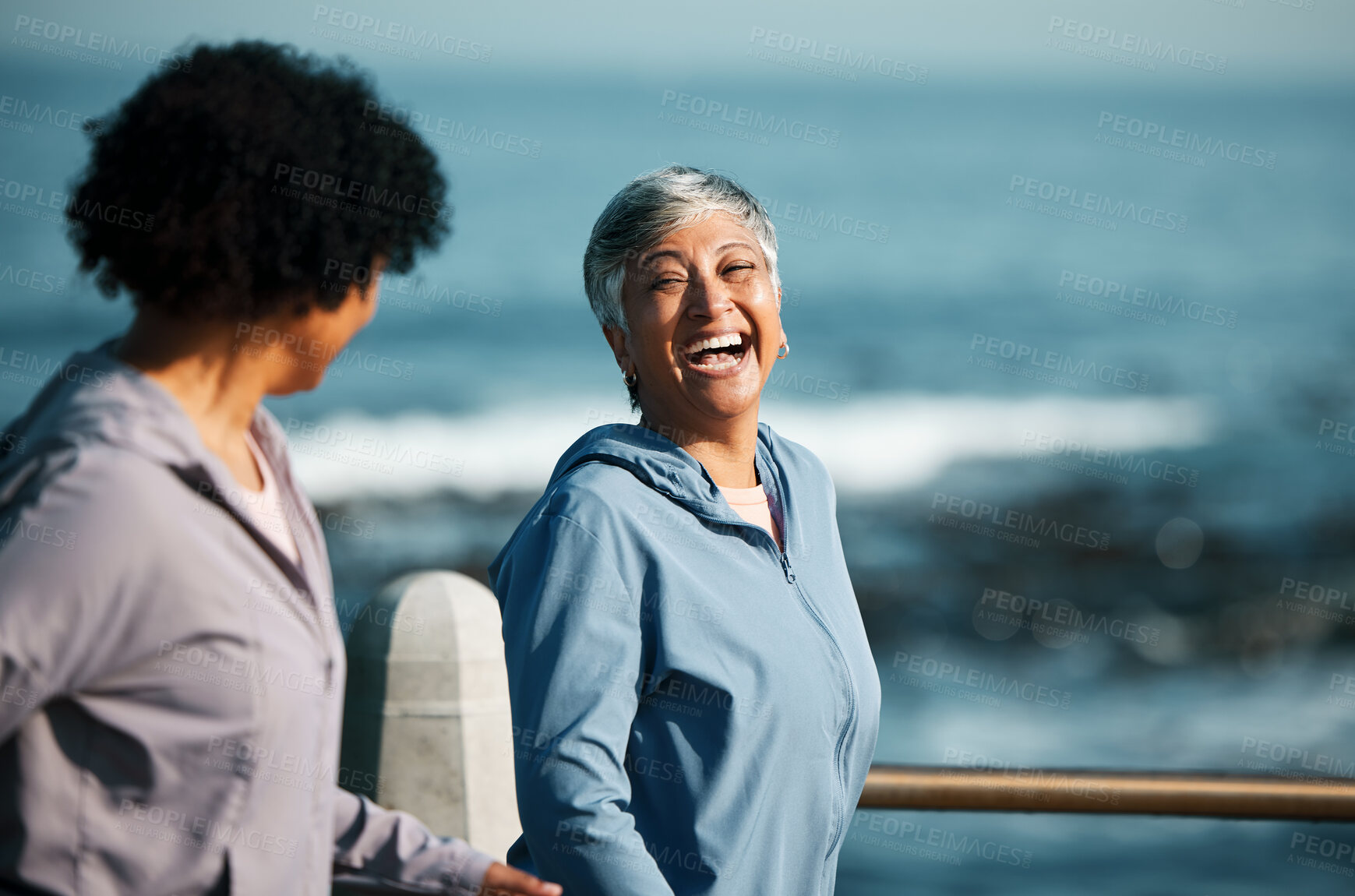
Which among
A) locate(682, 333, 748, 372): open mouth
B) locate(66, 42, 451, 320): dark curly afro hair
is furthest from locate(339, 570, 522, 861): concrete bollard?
locate(66, 42, 451, 320): dark curly afro hair

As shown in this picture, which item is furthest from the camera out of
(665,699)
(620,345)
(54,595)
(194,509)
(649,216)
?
(620,345)

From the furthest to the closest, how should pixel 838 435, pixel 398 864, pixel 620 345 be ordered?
1. pixel 838 435
2. pixel 620 345
3. pixel 398 864

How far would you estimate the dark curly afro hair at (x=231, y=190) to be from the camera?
148cm

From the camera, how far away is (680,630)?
2.16 meters

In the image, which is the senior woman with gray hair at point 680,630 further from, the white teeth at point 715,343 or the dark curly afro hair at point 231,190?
the dark curly afro hair at point 231,190

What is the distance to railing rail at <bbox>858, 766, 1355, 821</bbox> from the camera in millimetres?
2924

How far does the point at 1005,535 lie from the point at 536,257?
17.5 metres

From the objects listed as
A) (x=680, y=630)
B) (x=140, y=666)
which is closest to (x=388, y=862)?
(x=140, y=666)

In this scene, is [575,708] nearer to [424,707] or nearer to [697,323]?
[697,323]

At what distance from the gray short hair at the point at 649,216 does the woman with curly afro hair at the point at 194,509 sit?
841mm

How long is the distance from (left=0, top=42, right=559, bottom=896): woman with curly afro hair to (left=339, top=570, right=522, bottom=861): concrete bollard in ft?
4.38

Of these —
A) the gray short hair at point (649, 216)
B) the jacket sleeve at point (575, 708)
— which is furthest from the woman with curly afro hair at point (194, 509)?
the gray short hair at point (649, 216)

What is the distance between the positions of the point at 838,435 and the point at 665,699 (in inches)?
693

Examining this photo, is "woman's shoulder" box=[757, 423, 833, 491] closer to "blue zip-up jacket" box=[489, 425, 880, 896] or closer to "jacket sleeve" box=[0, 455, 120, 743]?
"blue zip-up jacket" box=[489, 425, 880, 896]
